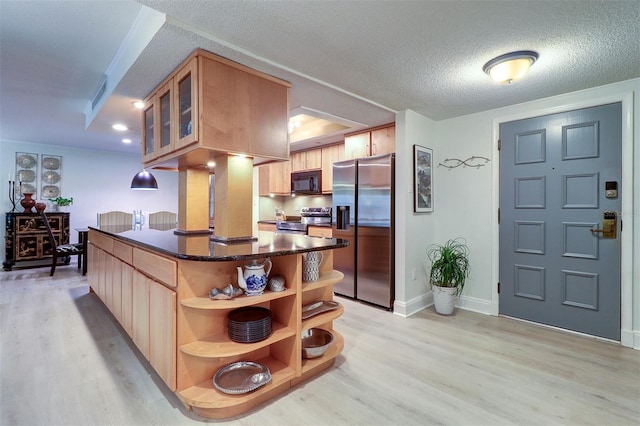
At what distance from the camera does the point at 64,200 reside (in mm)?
5344

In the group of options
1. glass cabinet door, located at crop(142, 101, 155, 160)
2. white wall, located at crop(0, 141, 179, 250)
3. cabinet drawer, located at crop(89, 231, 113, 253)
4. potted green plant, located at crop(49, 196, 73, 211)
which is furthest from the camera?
potted green plant, located at crop(49, 196, 73, 211)

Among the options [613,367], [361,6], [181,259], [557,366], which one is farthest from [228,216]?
[613,367]

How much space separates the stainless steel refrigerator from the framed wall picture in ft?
0.81

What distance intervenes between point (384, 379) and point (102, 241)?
119 inches

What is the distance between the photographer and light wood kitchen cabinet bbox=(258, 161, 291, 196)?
5.20 m

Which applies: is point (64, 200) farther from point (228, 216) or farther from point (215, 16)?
point (215, 16)

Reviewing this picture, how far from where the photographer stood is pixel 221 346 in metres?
1.63

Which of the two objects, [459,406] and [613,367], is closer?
[459,406]

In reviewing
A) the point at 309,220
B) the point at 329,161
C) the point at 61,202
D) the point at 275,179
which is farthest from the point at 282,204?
the point at 61,202

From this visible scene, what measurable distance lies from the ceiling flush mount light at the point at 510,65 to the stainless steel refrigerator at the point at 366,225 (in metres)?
1.29

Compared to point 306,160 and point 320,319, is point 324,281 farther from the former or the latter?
point 306,160

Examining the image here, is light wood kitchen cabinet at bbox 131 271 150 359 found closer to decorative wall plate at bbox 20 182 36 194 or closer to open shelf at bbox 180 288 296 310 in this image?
open shelf at bbox 180 288 296 310

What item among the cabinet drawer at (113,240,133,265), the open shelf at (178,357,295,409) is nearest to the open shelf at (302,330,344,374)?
the open shelf at (178,357,295,409)

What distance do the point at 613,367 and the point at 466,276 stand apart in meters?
A: 1.39
